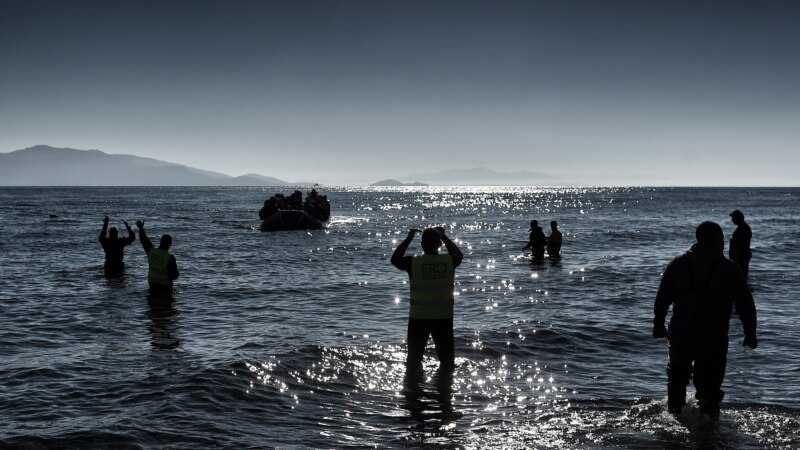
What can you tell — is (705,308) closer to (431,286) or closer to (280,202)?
(431,286)

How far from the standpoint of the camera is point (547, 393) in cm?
826

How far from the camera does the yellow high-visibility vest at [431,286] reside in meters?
8.03

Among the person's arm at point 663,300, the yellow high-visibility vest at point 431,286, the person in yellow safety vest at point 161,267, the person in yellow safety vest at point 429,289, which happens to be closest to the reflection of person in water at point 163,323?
the person in yellow safety vest at point 161,267

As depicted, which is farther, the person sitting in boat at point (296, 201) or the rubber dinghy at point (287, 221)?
the person sitting in boat at point (296, 201)

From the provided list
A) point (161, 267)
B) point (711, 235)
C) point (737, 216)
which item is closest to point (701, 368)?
point (711, 235)

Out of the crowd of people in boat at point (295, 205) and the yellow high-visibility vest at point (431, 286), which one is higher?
the crowd of people in boat at point (295, 205)

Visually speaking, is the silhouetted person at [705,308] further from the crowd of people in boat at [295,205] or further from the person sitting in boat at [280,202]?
the person sitting in boat at [280,202]

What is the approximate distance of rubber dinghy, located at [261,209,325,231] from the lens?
39500 millimetres

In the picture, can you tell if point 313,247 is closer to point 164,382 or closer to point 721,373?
point 164,382

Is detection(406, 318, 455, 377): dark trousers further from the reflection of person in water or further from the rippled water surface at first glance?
the reflection of person in water

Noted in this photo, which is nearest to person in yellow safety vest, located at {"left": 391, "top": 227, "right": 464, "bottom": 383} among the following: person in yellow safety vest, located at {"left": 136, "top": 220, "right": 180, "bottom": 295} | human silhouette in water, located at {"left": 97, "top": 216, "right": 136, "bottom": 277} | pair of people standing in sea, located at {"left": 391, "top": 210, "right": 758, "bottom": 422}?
pair of people standing in sea, located at {"left": 391, "top": 210, "right": 758, "bottom": 422}

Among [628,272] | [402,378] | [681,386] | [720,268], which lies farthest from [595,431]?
[628,272]

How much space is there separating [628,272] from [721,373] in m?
15.2

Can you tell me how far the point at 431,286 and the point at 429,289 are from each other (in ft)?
0.17
